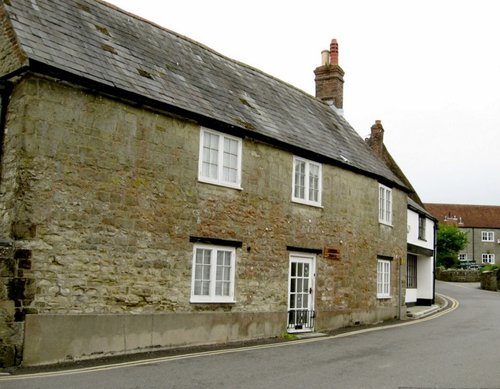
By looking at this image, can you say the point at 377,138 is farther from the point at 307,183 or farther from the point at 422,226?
the point at 307,183

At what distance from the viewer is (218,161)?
14094 mm

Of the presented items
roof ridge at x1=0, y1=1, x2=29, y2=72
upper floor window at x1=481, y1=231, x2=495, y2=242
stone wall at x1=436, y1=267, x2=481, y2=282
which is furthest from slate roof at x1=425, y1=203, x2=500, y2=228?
roof ridge at x1=0, y1=1, x2=29, y2=72

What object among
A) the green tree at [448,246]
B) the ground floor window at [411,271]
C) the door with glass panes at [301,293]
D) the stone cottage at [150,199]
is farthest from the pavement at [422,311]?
the green tree at [448,246]

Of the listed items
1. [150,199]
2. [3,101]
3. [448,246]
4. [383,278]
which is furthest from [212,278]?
[448,246]

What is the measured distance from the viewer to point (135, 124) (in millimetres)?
12211

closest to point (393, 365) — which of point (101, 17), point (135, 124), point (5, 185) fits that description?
point (135, 124)

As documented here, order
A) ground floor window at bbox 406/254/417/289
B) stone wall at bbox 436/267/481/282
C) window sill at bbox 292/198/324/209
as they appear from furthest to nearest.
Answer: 1. stone wall at bbox 436/267/481/282
2. ground floor window at bbox 406/254/417/289
3. window sill at bbox 292/198/324/209

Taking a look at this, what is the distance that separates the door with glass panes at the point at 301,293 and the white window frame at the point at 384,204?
542 cm

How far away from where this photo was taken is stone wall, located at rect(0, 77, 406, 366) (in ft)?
34.1

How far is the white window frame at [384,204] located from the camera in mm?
21328

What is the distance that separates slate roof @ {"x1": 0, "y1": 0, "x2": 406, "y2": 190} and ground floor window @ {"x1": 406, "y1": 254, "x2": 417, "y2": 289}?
34.4ft

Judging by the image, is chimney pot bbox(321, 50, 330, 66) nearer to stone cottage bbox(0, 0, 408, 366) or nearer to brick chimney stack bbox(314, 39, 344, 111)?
brick chimney stack bbox(314, 39, 344, 111)

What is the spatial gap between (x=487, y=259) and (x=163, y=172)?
70622mm

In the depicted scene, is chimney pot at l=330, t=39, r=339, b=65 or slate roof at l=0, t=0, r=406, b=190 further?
chimney pot at l=330, t=39, r=339, b=65
